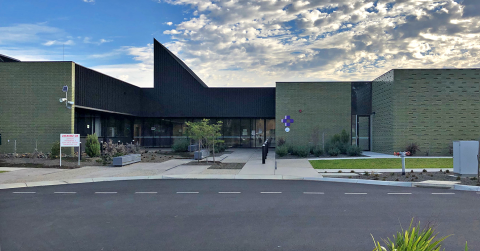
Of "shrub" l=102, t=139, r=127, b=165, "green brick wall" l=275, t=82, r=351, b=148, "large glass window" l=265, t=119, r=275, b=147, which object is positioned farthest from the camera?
"large glass window" l=265, t=119, r=275, b=147

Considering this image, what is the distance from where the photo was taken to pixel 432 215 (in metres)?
7.25

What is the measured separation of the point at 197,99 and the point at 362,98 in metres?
14.3

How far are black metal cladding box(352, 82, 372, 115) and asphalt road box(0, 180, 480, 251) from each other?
1599 centimetres

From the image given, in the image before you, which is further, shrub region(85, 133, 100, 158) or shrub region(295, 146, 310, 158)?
shrub region(295, 146, 310, 158)

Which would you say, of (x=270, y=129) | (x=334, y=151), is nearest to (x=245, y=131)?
(x=270, y=129)

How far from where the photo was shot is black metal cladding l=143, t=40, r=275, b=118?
29406 millimetres

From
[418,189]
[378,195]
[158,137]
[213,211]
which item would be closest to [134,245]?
[213,211]

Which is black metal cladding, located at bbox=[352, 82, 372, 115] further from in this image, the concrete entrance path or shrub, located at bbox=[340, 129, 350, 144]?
the concrete entrance path

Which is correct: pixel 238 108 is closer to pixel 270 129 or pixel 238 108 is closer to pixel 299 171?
pixel 270 129

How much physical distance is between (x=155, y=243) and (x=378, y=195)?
270 inches

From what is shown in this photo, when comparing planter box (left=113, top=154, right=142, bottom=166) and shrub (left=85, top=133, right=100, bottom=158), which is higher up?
shrub (left=85, top=133, right=100, bottom=158)

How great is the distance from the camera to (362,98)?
1015 inches

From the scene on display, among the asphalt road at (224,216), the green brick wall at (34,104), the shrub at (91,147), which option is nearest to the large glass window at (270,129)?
the shrub at (91,147)

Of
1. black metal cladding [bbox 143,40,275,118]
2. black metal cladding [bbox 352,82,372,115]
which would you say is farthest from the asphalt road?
black metal cladding [bbox 143,40,275,118]
